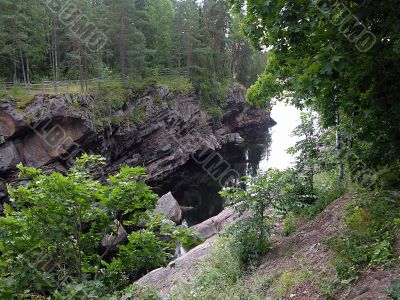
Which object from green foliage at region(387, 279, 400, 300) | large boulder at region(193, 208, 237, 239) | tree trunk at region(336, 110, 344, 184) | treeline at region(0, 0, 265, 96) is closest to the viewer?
green foliage at region(387, 279, 400, 300)

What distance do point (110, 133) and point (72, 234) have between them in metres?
25.7

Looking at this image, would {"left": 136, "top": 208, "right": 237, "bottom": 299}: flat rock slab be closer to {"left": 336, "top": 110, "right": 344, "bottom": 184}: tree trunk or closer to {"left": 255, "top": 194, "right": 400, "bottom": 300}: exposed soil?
{"left": 255, "top": 194, "right": 400, "bottom": 300}: exposed soil

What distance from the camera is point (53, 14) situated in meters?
32.7

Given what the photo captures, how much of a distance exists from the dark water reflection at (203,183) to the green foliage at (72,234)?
18.5 meters

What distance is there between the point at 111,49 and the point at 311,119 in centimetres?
3293

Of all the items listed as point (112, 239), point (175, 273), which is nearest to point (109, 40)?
point (175, 273)

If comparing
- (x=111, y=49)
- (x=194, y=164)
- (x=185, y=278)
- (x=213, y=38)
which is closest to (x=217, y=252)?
(x=185, y=278)

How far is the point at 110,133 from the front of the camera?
29.4 metres

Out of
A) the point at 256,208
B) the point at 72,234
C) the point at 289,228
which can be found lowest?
the point at 289,228

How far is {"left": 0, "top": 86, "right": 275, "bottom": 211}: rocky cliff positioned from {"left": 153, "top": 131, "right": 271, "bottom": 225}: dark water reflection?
1255 mm

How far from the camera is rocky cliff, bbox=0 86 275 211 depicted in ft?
75.6

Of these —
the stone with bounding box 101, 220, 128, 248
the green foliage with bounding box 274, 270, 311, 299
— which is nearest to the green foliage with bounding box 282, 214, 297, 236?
the green foliage with bounding box 274, 270, 311, 299

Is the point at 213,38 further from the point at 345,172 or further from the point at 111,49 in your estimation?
the point at 345,172

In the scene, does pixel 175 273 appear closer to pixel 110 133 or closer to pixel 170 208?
pixel 170 208
